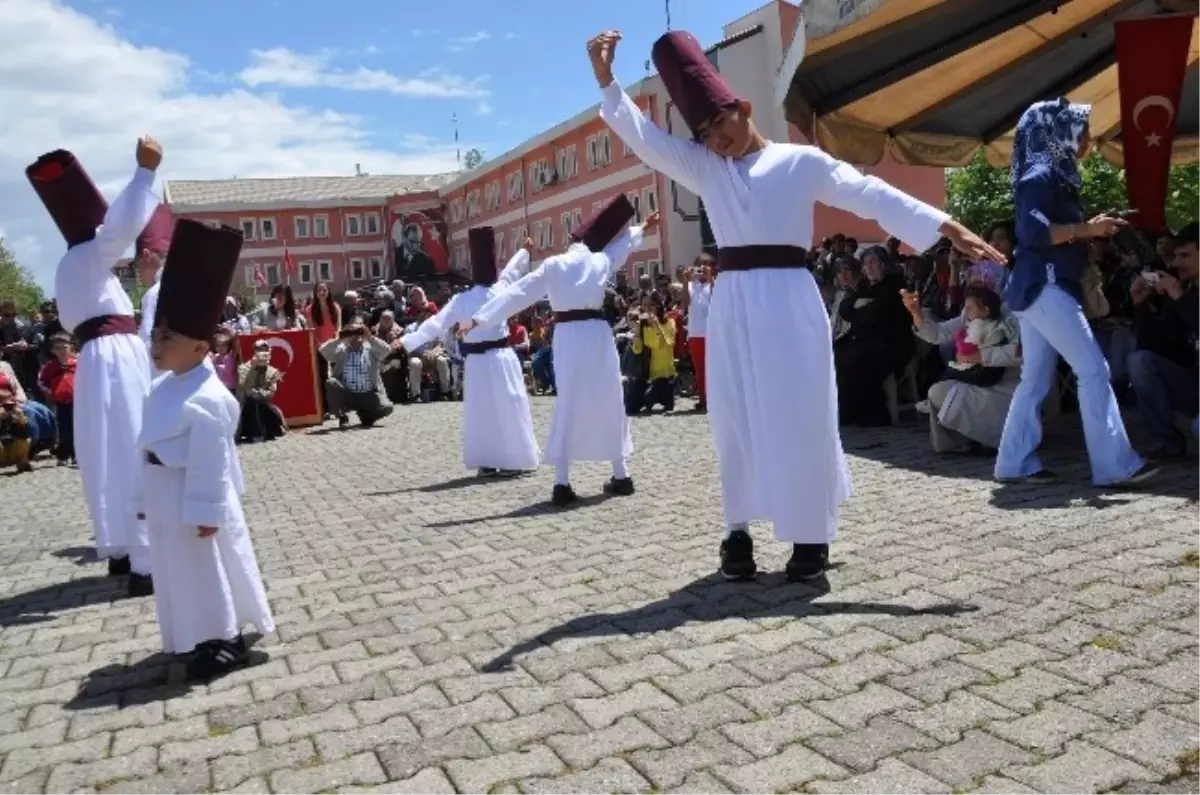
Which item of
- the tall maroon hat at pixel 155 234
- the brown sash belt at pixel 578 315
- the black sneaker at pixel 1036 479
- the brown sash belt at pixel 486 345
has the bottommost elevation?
the black sneaker at pixel 1036 479

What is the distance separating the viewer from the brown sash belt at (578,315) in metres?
8.29

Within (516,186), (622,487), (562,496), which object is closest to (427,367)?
(622,487)

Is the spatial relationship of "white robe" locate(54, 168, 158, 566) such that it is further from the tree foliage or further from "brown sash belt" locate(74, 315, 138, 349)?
the tree foliage

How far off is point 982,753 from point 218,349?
Answer: 46.2 ft

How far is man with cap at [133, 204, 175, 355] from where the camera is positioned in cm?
654

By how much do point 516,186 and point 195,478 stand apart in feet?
164

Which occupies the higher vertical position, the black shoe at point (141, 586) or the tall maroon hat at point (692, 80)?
the tall maroon hat at point (692, 80)

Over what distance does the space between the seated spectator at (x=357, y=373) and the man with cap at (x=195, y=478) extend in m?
12.7

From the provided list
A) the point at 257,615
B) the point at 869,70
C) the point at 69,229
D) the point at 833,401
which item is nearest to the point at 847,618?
the point at 833,401

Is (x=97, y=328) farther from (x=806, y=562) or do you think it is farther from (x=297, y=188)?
(x=297, y=188)

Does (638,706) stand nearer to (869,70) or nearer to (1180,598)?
(1180,598)

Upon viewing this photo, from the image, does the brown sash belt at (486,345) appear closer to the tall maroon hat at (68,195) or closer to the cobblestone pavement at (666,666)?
the cobblestone pavement at (666,666)

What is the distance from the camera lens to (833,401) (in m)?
4.96

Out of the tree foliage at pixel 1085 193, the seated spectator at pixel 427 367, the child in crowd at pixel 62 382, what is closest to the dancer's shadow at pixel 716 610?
the child in crowd at pixel 62 382
